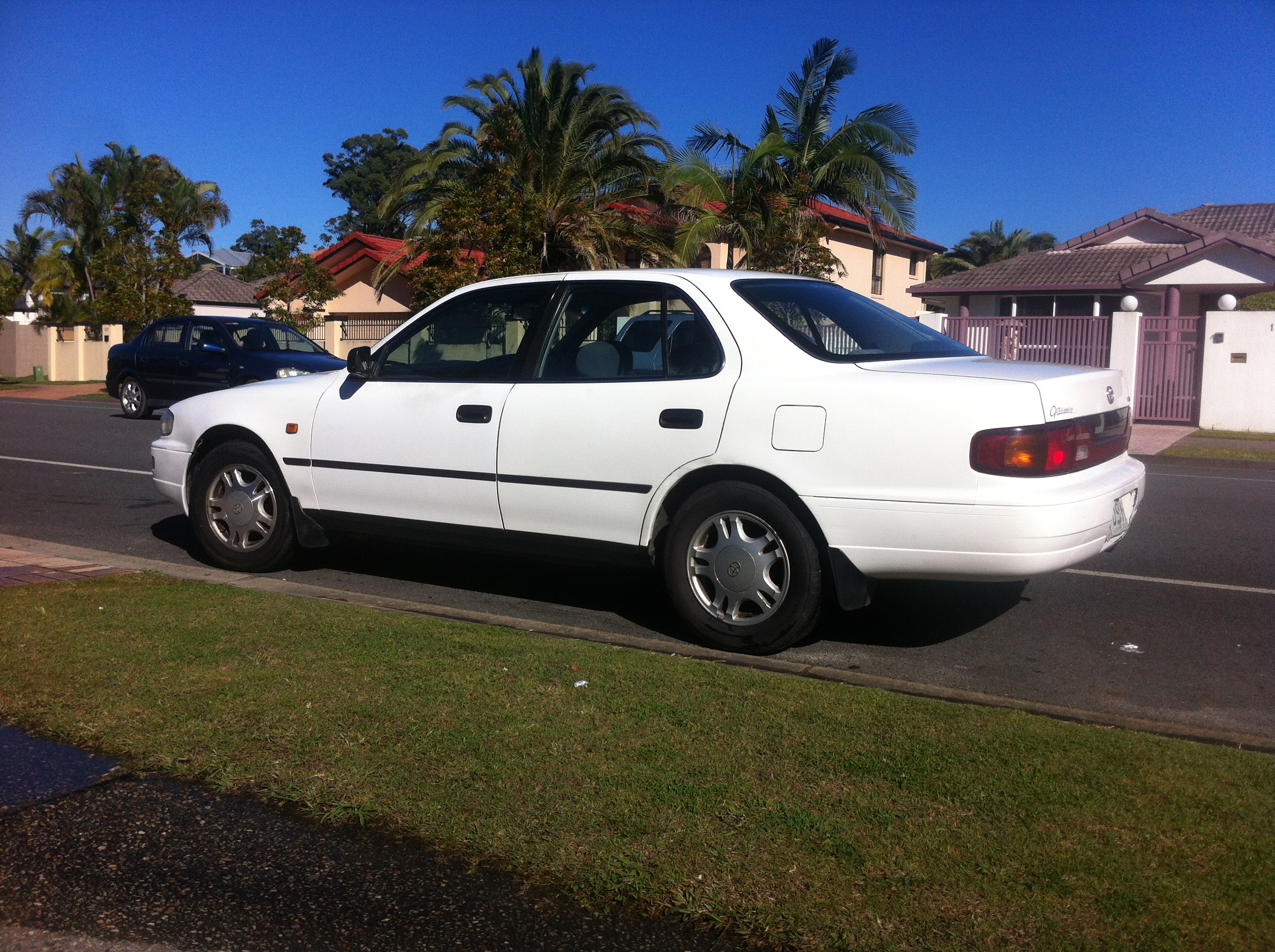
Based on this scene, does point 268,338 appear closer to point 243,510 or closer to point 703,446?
point 243,510

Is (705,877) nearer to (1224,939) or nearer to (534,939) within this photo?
(534,939)

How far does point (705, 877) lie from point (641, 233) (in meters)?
25.7

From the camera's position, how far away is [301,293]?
30.6 m

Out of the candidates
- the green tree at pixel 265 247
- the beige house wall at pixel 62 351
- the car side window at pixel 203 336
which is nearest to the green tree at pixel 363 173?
the green tree at pixel 265 247

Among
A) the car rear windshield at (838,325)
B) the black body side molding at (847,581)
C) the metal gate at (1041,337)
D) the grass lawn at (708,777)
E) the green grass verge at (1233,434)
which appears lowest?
the grass lawn at (708,777)

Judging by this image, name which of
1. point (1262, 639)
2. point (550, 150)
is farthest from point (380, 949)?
point (550, 150)

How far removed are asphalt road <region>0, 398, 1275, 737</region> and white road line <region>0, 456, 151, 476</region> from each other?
1556 millimetres

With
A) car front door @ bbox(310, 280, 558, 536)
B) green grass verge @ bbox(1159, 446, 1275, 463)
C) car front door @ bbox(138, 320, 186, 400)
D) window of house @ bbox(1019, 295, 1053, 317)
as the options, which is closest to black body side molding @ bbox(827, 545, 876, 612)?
car front door @ bbox(310, 280, 558, 536)

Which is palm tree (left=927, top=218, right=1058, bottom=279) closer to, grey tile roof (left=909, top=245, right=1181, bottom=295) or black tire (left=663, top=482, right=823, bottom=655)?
grey tile roof (left=909, top=245, right=1181, bottom=295)

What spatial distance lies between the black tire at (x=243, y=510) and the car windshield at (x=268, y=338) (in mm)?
11356

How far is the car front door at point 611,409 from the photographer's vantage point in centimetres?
548

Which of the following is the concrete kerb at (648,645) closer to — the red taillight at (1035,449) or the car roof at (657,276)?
the red taillight at (1035,449)

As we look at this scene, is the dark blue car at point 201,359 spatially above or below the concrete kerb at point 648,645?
above

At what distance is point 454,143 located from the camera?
94.5ft
